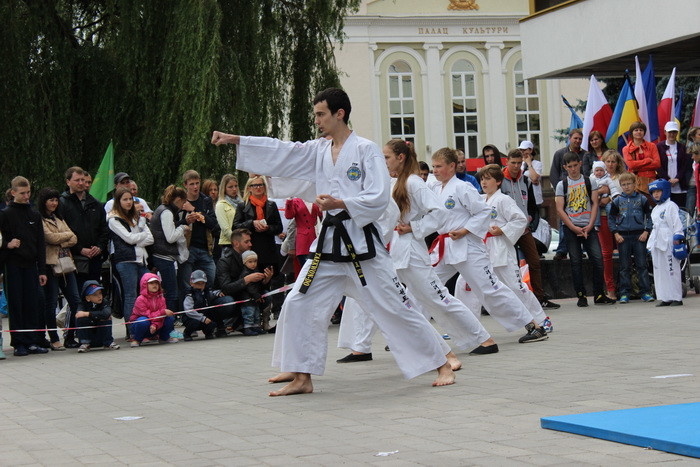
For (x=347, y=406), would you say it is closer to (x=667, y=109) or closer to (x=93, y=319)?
(x=93, y=319)

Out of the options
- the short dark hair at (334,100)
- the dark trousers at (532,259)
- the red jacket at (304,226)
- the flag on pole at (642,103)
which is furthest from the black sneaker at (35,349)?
the flag on pole at (642,103)

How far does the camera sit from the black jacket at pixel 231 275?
44.5ft

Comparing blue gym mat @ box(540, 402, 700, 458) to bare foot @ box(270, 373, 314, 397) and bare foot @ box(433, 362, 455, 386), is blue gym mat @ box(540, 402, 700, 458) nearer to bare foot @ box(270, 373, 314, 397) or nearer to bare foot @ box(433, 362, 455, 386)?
bare foot @ box(433, 362, 455, 386)

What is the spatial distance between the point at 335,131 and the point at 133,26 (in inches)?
491

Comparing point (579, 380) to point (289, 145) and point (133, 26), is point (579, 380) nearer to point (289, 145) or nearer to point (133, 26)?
point (289, 145)

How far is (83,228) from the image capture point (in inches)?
517

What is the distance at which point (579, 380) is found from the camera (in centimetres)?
782

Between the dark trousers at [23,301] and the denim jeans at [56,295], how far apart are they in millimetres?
295

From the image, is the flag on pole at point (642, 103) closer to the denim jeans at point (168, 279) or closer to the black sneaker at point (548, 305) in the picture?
the black sneaker at point (548, 305)

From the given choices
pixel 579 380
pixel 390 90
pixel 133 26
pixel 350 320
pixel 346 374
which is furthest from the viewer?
pixel 390 90

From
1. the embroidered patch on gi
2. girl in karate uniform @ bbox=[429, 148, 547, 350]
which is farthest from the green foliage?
the embroidered patch on gi

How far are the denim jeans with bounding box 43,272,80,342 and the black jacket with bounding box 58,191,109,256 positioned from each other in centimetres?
38

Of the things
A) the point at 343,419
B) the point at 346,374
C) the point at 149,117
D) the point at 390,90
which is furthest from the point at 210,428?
the point at 390,90

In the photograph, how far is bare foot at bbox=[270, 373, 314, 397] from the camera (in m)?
7.95
